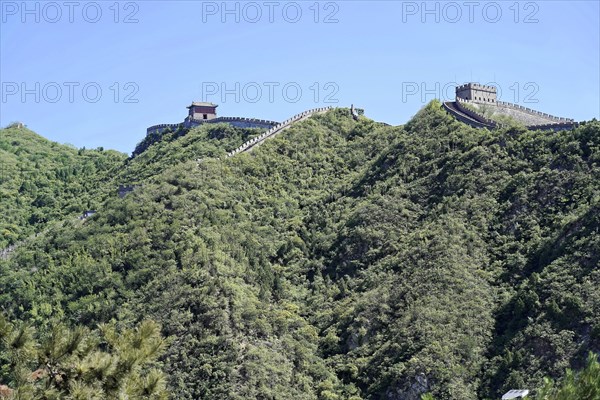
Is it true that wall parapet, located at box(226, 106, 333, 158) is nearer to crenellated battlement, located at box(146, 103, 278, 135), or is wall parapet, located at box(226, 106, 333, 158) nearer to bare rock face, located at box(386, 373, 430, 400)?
crenellated battlement, located at box(146, 103, 278, 135)

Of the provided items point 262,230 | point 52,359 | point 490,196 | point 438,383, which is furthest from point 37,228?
point 52,359

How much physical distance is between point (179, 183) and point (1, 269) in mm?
14960

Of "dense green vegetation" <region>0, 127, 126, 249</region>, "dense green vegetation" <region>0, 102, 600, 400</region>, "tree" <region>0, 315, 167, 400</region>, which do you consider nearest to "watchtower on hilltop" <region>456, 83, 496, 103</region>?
"dense green vegetation" <region>0, 102, 600, 400</region>

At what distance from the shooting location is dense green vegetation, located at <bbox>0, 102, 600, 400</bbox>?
67875 millimetres

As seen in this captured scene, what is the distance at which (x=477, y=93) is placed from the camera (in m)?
101

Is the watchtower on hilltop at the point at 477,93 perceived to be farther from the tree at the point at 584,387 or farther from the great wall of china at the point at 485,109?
the tree at the point at 584,387

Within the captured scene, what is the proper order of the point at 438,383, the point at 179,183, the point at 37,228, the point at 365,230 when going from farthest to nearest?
the point at 37,228 < the point at 179,183 < the point at 365,230 < the point at 438,383

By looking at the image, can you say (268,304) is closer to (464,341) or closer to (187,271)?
(187,271)

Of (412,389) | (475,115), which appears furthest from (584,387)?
(475,115)

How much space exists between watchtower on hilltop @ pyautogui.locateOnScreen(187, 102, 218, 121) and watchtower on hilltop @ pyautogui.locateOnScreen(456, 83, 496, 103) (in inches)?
1116

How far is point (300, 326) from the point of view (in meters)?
76.7

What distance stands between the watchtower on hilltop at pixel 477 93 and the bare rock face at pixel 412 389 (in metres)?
39.7

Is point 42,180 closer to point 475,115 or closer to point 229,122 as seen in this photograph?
point 229,122

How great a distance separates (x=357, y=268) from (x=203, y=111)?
41.8 meters
